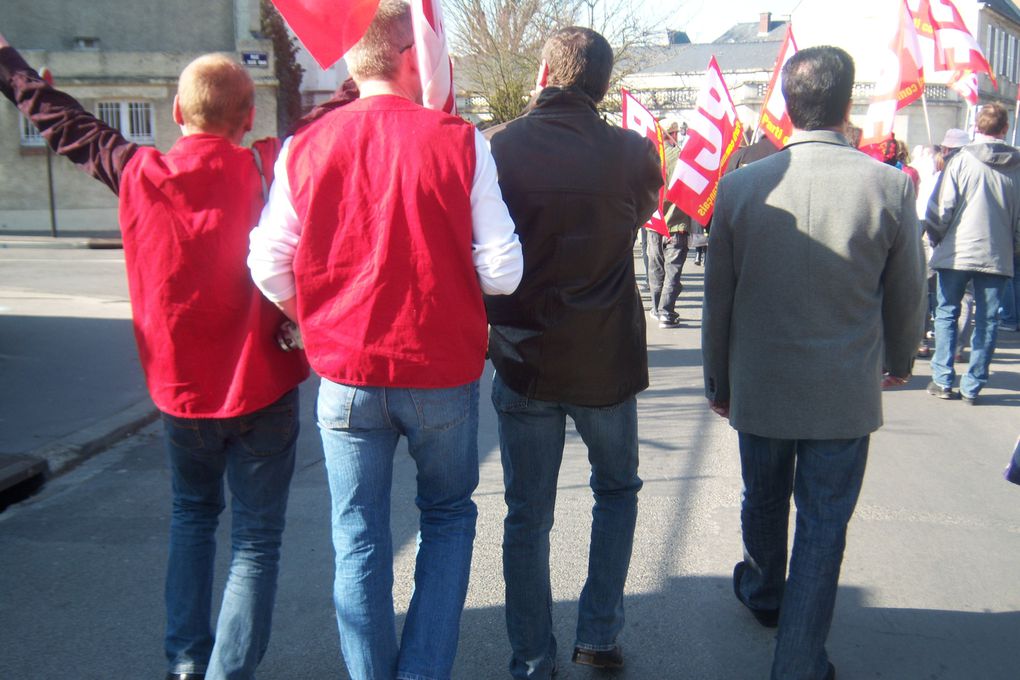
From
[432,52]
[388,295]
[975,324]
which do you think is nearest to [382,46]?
[432,52]

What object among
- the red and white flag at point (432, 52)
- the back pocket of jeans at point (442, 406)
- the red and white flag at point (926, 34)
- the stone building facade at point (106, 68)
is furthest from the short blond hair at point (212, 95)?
the stone building facade at point (106, 68)

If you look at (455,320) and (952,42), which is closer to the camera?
(455,320)

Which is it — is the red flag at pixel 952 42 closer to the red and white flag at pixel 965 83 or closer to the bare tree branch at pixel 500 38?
the red and white flag at pixel 965 83

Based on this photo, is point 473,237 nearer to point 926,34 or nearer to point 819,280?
point 819,280

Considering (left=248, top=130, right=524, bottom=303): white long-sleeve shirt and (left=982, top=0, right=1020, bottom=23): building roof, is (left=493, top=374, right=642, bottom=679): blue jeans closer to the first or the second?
(left=248, top=130, right=524, bottom=303): white long-sleeve shirt

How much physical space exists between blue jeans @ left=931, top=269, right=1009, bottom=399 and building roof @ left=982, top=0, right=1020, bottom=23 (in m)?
45.7

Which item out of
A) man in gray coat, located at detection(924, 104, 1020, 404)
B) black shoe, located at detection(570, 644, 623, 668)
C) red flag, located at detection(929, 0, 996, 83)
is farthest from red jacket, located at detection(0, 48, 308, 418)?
red flag, located at detection(929, 0, 996, 83)

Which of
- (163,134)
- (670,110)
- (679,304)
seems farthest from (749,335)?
(670,110)

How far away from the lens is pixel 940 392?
7492 millimetres

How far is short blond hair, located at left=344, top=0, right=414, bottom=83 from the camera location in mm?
2590

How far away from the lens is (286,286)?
2.60 metres

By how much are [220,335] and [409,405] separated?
606 millimetres

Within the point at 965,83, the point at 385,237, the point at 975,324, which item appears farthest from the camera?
the point at 965,83

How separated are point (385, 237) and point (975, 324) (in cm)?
608
